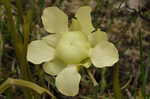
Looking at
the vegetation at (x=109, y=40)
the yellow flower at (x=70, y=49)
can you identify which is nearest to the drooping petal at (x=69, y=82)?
the yellow flower at (x=70, y=49)

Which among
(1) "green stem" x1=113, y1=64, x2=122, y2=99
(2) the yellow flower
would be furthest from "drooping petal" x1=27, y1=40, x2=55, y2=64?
(1) "green stem" x1=113, y1=64, x2=122, y2=99

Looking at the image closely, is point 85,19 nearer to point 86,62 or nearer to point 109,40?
point 86,62

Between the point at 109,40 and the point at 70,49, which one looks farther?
the point at 109,40

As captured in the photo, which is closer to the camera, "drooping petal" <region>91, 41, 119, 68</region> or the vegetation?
"drooping petal" <region>91, 41, 119, 68</region>

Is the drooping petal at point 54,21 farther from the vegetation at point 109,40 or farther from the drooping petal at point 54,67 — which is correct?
the vegetation at point 109,40

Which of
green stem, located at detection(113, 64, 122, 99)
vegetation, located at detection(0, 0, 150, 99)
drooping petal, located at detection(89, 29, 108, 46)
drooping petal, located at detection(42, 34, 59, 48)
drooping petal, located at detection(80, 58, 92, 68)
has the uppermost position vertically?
drooping petal, located at detection(89, 29, 108, 46)

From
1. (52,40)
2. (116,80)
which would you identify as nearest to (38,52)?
(52,40)

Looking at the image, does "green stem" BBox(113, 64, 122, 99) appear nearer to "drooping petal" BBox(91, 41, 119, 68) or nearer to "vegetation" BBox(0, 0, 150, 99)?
"drooping petal" BBox(91, 41, 119, 68)

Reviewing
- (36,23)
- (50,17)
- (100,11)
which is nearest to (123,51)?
(100,11)
